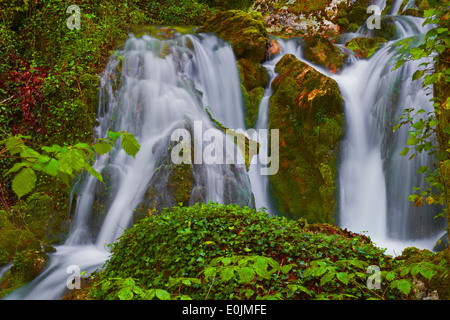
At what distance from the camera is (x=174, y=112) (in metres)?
7.16

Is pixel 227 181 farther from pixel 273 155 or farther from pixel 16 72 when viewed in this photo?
pixel 16 72

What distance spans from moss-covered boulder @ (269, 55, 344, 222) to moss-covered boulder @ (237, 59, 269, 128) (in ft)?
2.94

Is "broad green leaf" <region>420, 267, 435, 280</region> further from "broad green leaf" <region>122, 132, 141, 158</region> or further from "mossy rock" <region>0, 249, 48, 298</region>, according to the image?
"mossy rock" <region>0, 249, 48, 298</region>

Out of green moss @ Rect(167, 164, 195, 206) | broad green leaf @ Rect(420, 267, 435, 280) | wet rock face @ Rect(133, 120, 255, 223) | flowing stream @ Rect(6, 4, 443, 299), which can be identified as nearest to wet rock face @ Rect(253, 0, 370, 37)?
flowing stream @ Rect(6, 4, 443, 299)

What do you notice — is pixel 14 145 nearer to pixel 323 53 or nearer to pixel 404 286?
pixel 404 286

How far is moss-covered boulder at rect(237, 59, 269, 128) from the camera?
917 centimetres

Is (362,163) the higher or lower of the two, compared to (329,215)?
higher

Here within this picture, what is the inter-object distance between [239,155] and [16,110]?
5.56 metres

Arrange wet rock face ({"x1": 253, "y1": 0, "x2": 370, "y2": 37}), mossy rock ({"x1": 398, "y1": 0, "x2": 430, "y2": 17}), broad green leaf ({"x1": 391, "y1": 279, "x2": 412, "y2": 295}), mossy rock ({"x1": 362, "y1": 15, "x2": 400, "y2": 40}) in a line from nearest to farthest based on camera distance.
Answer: broad green leaf ({"x1": 391, "y1": 279, "x2": 412, "y2": 295}), mossy rock ({"x1": 362, "y1": 15, "x2": 400, "y2": 40}), mossy rock ({"x1": 398, "y1": 0, "x2": 430, "y2": 17}), wet rock face ({"x1": 253, "y1": 0, "x2": 370, "y2": 37})

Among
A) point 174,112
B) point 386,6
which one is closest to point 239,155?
point 174,112

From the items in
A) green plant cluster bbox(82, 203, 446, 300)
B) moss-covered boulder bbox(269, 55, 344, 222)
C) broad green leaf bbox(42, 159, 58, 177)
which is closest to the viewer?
broad green leaf bbox(42, 159, 58, 177)

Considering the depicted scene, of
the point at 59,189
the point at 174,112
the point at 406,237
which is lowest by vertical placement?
the point at 406,237

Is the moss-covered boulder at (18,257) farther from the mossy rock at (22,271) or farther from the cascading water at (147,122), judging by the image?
the cascading water at (147,122)

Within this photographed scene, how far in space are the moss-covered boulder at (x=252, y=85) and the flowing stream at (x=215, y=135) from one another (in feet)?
Result: 0.58
